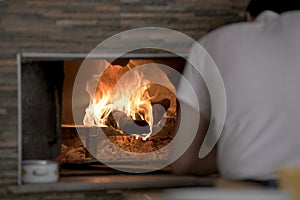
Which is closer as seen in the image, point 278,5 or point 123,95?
point 278,5

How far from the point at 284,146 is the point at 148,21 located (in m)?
1.09

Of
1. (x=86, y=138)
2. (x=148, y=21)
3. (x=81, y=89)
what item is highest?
(x=148, y=21)

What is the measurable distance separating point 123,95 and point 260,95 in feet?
4.51

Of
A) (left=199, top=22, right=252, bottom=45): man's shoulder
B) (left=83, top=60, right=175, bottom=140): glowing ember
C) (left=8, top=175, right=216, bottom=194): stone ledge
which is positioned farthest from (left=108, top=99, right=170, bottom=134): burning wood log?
(left=199, top=22, right=252, bottom=45): man's shoulder

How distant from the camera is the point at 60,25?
7.21 ft

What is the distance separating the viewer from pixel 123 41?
2252mm

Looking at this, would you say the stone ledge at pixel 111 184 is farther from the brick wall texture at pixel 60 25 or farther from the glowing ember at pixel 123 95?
the glowing ember at pixel 123 95

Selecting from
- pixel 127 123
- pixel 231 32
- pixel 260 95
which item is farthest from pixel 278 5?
pixel 127 123

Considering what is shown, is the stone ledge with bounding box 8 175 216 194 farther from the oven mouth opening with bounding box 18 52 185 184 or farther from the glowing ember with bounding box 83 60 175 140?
the glowing ember with bounding box 83 60 175 140

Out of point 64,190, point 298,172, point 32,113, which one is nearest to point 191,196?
point 298,172

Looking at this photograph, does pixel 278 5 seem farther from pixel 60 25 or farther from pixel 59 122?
pixel 59 122

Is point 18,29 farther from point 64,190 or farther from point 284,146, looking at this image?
point 284,146

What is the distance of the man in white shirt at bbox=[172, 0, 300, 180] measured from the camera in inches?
50.7

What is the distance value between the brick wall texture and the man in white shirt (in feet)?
2.79
